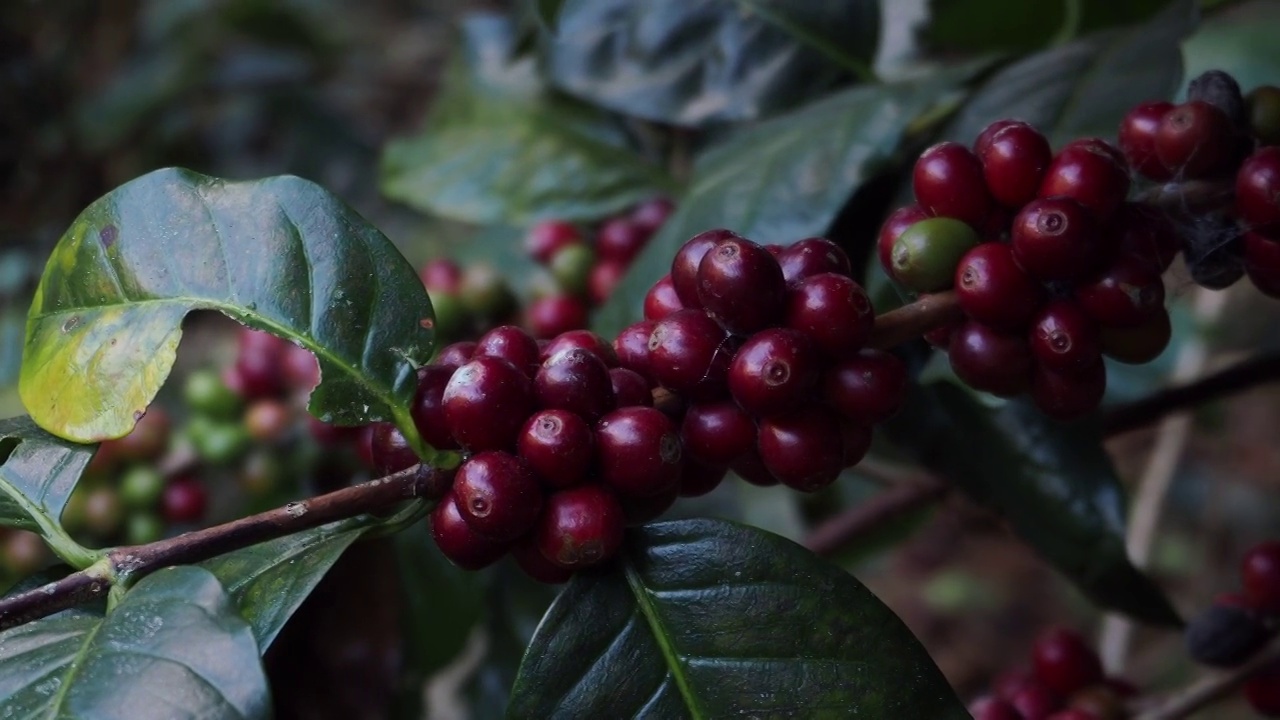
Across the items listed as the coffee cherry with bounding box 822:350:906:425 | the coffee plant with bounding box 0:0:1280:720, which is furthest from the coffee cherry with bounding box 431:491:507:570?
the coffee cherry with bounding box 822:350:906:425

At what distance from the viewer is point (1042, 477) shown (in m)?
1.05

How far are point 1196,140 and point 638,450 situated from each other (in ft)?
1.39

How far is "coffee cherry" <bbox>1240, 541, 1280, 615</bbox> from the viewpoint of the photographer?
1.08m

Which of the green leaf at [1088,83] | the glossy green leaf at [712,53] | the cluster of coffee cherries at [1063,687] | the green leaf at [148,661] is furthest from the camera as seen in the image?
the glossy green leaf at [712,53]

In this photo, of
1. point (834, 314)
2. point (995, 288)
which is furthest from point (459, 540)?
point (995, 288)

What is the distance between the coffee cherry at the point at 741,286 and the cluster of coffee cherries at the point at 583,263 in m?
0.74

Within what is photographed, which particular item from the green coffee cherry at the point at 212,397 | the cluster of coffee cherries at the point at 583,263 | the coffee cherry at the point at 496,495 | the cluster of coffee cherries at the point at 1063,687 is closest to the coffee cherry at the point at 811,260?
the coffee cherry at the point at 496,495

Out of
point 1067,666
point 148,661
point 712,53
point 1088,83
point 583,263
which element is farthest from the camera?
point 583,263

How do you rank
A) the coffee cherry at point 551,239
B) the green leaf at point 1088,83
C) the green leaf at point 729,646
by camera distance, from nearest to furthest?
the green leaf at point 729,646, the green leaf at point 1088,83, the coffee cherry at point 551,239

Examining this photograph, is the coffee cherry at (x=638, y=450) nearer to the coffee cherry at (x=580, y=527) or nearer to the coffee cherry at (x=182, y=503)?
the coffee cherry at (x=580, y=527)

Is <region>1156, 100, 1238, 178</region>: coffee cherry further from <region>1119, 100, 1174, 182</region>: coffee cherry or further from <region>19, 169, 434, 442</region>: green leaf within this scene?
<region>19, 169, 434, 442</region>: green leaf

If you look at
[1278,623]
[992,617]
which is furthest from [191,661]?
[992,617]

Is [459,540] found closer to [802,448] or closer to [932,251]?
[802,448]

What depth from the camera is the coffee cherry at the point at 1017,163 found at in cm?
74
